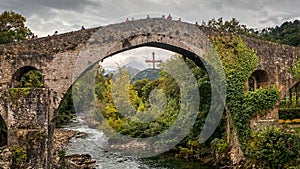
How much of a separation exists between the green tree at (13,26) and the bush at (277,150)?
691 inches

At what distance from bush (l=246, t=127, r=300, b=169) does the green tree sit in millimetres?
17556

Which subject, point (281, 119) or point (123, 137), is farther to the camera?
point (123, 137)

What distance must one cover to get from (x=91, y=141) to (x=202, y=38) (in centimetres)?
1117

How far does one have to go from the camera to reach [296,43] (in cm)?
3133

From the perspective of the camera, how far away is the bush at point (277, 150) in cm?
1220

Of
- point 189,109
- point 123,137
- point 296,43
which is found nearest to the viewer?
point 189,109

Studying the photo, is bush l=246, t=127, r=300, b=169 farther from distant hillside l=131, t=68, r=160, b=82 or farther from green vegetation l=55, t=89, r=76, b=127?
green vegetation l=55, t=89, r=76, b=127

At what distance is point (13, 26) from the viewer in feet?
84.6

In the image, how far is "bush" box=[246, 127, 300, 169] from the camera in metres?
12.2

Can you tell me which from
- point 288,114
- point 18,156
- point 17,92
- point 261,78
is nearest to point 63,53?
point 17,92

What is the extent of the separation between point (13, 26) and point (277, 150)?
19.4 metres

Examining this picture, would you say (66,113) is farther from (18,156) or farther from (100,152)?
(18,156)

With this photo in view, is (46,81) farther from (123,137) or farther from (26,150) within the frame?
(123,137)

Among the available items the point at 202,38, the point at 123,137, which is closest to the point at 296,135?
the point at 202,38
